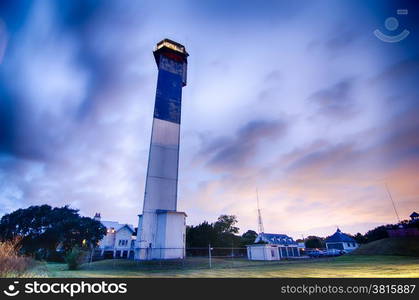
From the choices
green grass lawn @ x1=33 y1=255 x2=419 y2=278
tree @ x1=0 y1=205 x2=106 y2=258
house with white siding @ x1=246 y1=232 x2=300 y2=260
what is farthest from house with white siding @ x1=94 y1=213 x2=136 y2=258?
green grass lawn @ x1=33 y1=255 x2=419 y2=278

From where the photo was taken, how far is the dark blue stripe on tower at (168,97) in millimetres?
36594

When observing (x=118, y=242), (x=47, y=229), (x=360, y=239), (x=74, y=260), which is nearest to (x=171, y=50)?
(x=74, y=260)

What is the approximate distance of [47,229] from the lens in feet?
134

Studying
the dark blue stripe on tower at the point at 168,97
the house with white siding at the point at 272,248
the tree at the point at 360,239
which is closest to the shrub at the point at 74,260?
the dark blue stripe on tower at the point at 168,97

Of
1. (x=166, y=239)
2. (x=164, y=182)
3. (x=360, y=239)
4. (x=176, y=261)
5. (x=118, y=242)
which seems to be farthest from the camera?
(x=360, y=239)

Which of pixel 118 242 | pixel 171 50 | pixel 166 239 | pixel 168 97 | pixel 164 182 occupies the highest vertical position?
pixel 171 50

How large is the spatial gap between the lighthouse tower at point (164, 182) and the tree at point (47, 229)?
54.7ft

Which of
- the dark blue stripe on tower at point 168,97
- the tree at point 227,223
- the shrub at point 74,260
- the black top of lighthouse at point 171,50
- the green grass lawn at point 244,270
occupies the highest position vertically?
the black top of lighthouse at point 171,50

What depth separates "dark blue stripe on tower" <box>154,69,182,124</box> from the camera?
36.6 m

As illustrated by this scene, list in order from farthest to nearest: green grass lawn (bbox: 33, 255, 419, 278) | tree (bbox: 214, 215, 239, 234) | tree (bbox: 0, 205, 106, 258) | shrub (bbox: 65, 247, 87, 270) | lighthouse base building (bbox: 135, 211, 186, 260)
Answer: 1. tree (bbox: 214, 215, 239, 234)
2. tree (bbox: 0, 205, 106, 258)
3. lighthouse base building (bbox: 135, 211, 186, 260)
4. shrub (bbox: 65, 247, 87, 270)
5. green grass lawn (bbox: 33, 255, 419, 278)

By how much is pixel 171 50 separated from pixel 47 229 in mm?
40982

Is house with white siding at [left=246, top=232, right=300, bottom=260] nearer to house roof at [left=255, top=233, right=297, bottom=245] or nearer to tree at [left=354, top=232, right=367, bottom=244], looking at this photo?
house roof at [left=255, top=233, right=297, bottom=245]

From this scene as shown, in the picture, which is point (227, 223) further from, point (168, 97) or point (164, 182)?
point (168, 97)

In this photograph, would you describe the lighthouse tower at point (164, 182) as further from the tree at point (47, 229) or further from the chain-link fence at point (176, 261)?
the tree at point (47, 229)
